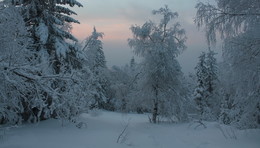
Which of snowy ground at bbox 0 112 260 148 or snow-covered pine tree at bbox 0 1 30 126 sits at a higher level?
snow-covered pine tree at bbox 0 1 30 126

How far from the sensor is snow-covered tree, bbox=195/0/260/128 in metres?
8.41

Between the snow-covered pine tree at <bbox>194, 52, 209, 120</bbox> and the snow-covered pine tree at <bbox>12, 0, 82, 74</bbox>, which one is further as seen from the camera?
the snow-covered pine tree at <bbox>194, 52, 209, 120</bbox>

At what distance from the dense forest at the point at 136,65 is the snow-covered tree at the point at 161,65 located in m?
0.07

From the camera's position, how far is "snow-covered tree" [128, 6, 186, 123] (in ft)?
62.8

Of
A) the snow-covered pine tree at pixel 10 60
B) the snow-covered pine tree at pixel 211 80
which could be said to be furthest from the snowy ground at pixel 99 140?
the snow-covered pine tree at pixel 211 80

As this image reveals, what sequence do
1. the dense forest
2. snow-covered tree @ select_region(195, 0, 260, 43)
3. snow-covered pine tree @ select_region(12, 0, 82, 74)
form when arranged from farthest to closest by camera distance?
snow-covered pine tree @ select_region(12, 0, 82, 74) → snow-covered tree @ select_region(195, 0, 260, 43) → the dense forest

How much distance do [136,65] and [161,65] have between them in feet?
8.18

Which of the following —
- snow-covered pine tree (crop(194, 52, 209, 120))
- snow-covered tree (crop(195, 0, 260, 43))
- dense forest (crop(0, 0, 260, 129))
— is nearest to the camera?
dense forest (crop(0, 0, 260, 129))

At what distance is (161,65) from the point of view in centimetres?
1917

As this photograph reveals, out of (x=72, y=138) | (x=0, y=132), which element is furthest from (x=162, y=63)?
(x=0, y=132)

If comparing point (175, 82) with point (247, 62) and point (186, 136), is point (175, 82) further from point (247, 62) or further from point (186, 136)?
point (247, 62)

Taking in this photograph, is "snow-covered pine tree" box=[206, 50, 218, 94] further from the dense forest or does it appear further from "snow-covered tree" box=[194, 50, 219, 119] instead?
the dense forest

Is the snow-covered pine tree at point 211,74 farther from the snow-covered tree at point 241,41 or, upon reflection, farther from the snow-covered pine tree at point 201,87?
the snow-covered tree at point 241,41

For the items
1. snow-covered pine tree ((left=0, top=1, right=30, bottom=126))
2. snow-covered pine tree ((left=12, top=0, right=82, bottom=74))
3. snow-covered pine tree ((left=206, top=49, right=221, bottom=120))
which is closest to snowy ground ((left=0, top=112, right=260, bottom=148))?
snow-covered pine tree ((left=0, top=1, right=30, bottom=126))
